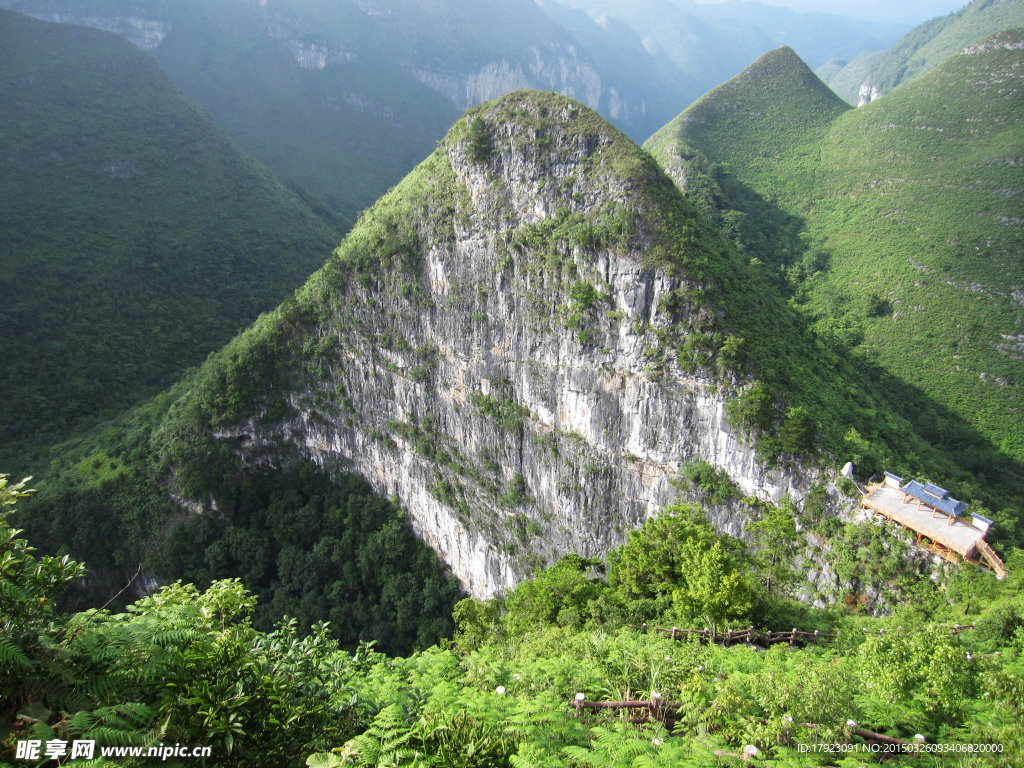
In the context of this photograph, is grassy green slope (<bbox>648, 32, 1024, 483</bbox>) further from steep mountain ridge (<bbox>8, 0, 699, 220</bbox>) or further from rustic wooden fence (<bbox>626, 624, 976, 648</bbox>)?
steep mountain ridge (<bbox>8, 0, 699, 220</bbox>)

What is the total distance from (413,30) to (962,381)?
735ft

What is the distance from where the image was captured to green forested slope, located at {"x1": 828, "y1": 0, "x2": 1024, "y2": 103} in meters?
100

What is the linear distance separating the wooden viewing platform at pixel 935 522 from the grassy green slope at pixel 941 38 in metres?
118

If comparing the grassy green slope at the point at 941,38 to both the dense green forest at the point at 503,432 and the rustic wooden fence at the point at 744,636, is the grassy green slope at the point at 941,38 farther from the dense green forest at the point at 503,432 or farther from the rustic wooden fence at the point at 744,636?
the rustic wooden fence at the point at 744,636

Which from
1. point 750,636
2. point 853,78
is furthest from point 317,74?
point 750,636

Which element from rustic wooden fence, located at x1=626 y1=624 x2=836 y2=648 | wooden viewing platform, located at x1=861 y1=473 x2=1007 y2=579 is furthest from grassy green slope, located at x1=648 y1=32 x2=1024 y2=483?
rustic wooden fence, located at x1=626 y1=624 x2=836 y2=648

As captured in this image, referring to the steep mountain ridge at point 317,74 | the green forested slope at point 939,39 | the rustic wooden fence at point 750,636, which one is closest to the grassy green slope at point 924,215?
the rustic wooden fence at point 750,636

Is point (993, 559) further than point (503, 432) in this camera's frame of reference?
Answer: No

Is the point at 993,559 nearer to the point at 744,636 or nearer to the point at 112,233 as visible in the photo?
the point at 744,636

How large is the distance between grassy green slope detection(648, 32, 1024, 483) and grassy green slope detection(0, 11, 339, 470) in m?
62.6

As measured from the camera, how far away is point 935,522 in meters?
21.5

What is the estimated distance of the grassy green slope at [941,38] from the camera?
3952 inches

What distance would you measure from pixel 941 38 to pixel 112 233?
185198mm

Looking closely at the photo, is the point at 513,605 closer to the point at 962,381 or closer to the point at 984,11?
the point at 962,381
